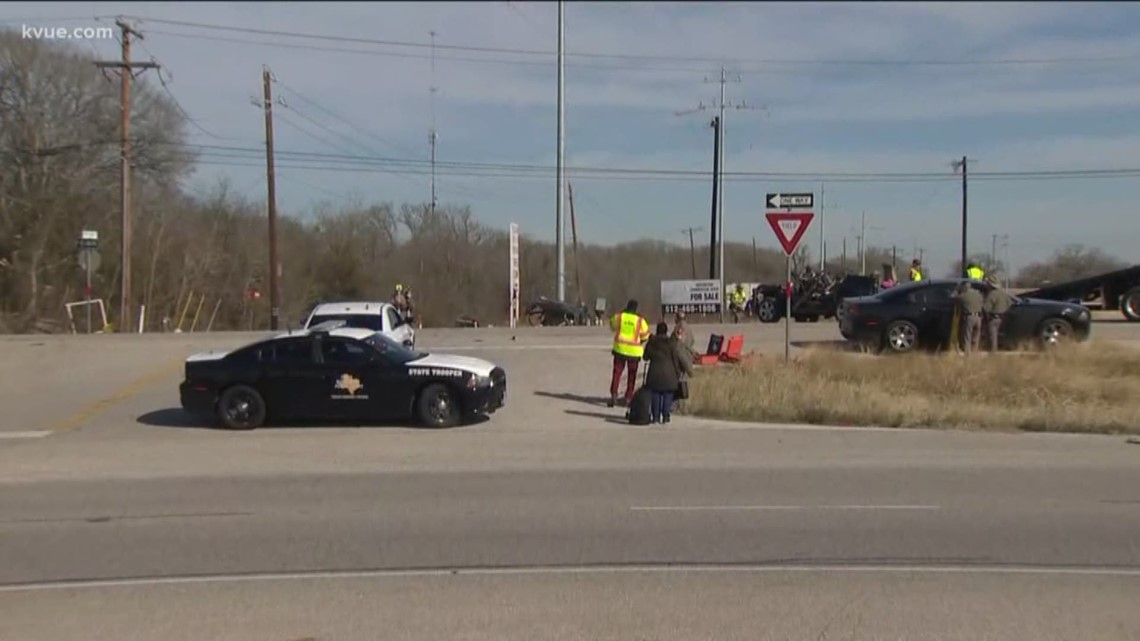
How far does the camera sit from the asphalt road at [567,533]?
590cm

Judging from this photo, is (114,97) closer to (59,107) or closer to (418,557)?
(59,107)

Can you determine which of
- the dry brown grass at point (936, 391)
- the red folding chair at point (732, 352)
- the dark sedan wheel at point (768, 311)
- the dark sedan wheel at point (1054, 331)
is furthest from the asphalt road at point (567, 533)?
the dark sedan wheel at point (768, 311)

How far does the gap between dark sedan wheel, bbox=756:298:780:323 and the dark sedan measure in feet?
40.1

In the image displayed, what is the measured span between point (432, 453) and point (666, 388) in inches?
150

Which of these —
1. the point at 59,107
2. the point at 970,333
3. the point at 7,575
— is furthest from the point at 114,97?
the point at 7,575

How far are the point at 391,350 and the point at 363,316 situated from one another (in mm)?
4561

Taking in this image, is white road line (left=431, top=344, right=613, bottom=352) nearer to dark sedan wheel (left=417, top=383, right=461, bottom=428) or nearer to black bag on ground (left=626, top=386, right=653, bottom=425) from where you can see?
black bag on ground (left=626, top=386, right=653, bottom=425)

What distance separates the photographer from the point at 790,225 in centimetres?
1803

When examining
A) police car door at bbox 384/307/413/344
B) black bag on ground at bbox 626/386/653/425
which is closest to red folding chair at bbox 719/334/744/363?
black bag on ground at bbox 626/386/653/425

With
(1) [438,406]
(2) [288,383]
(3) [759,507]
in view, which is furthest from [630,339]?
(3) [759,507]

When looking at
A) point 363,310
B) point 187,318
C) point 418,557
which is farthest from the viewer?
point 187,318

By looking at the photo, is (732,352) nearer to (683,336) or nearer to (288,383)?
(683,336)

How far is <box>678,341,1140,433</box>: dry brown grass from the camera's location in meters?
15.6

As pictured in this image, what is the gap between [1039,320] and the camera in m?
21.7
